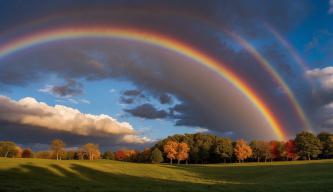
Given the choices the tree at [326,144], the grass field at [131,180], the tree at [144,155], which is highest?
the tree at [326,144]

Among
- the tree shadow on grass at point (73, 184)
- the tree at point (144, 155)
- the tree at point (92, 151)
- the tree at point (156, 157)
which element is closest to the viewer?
the tree shadow on grass at point (73, 184)

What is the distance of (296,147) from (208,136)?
49076 mm

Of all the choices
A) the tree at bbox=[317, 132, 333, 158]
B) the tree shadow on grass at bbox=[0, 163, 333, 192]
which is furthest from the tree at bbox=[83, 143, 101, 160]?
the tree shadow on grass at bbox=[0, 163, 333, 192]

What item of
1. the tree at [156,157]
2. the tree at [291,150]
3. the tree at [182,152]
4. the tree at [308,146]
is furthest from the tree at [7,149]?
the tree at [308,146]

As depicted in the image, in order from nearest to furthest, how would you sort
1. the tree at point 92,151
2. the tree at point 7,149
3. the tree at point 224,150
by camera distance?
the tree at point 7,149, the tree at point 224,150, the tree at point 92,151

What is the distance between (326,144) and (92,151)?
340 feet

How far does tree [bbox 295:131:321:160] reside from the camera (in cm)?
13675

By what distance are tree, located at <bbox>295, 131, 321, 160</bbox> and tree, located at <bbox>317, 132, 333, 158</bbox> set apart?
3983 mm

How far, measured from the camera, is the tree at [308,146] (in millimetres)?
136750

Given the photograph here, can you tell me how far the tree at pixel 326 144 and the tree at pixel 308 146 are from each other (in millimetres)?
3983

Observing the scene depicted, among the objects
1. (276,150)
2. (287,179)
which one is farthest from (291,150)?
(287,179)

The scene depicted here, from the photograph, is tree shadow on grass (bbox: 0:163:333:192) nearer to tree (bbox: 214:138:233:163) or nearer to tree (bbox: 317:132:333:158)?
tree (bbox: 214:138:233:163)

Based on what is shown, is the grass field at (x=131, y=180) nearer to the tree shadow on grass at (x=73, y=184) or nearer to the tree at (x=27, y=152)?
the tree shadow on grass at (x=73, y=184)

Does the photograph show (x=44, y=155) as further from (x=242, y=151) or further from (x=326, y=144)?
(x=326, y=144)
